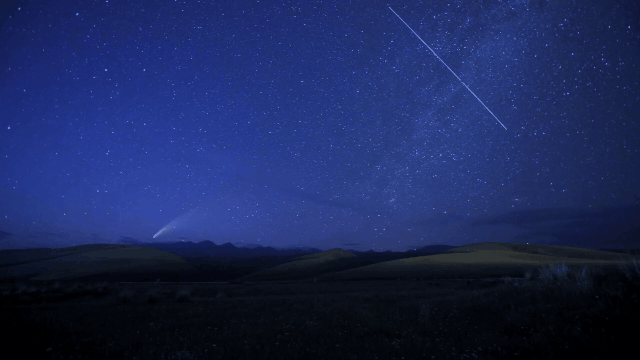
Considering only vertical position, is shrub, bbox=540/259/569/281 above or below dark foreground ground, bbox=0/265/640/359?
above

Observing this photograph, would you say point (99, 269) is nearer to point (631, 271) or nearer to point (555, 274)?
point (555, 274)

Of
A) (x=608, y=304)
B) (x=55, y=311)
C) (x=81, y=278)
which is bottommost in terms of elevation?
(x=81, y=278)

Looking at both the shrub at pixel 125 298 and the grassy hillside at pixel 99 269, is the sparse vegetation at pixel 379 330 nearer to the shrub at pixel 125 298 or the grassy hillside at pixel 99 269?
the shrub at pixel 125 298

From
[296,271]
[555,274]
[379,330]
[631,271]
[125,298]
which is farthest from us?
[296,271]

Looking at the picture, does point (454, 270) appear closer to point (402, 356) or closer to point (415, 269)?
point (415, 269)

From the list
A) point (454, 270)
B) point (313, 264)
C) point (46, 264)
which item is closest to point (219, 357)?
point (454, 270)

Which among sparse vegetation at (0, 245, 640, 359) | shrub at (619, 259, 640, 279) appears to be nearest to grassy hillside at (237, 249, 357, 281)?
sparse vegetation at (0, 245, 640, 359)

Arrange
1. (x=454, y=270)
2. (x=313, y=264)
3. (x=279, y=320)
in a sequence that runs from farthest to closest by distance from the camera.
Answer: (x=313, y=264)
(x=454, y=270)
(x=279, y=320)

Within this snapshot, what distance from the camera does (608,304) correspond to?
8750 mm

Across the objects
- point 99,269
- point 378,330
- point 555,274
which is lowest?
point 99,269

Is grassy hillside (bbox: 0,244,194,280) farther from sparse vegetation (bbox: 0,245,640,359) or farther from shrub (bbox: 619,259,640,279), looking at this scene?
shrub (bbox: 619,259,640,279)

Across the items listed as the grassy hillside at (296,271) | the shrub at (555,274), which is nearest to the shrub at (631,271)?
the shrub at (555,274)

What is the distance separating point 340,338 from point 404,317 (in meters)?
3.71

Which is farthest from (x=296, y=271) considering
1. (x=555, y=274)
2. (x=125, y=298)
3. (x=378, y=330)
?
(x=378, y=330)
